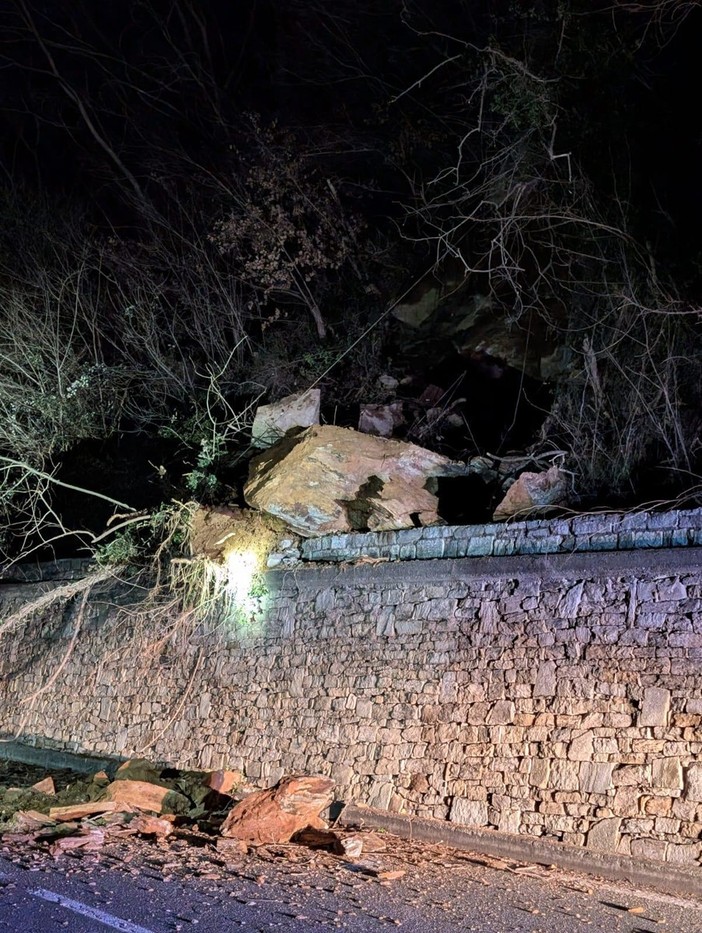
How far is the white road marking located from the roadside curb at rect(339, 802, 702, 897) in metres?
3.45

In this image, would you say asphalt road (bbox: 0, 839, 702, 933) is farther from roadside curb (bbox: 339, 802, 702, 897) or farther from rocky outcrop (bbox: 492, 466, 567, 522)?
rocky outcrop (bbox: 492, 466, 567, 522)

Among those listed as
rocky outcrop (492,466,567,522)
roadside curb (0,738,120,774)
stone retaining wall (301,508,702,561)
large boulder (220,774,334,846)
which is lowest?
roadside curb (0,738,120,774)

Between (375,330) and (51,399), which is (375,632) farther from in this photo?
(51,399)

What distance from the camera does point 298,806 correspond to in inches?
304

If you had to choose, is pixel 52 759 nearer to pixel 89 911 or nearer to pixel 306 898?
pixel 89 911

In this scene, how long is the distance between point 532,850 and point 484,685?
149 cm

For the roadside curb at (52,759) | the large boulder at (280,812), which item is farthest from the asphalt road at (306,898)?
the roadside curb at (52,759)

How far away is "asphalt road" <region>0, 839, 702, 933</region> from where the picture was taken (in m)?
5.00

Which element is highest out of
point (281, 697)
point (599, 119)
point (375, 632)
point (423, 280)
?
point (599, 119)

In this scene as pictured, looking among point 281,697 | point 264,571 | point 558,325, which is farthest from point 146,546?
point 558,325

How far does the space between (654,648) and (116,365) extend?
12.2 m

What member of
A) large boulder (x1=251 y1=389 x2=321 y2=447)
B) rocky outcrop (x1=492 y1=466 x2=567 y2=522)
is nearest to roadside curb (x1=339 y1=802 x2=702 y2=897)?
rocky outcrop (x1=492 y1=466 x2=567 y2=522)

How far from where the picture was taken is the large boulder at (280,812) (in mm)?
7371

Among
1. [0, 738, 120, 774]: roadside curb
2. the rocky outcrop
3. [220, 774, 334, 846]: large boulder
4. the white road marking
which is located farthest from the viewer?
[0, 738, 120, 774]: roadside curb
